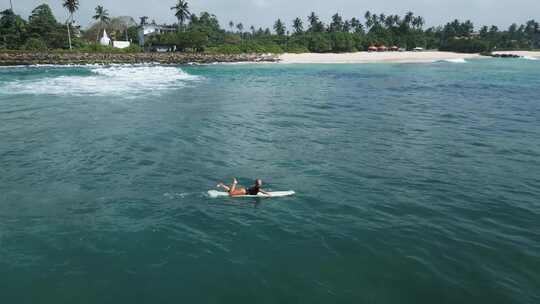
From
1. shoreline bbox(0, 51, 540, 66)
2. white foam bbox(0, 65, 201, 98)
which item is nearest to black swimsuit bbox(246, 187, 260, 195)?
white foam bbox(0, 65, 201, 98)

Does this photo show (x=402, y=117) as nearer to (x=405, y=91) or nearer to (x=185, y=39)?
(x=405, y=91)

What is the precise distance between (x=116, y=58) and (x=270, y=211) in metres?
99.2

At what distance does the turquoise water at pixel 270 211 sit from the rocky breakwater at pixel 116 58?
237 feet

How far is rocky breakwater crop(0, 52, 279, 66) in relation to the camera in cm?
9419

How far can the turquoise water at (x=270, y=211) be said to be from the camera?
1152 centimetres

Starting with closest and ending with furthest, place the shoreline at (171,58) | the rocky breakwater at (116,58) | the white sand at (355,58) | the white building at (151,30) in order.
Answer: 1. the rocky breakwater at (116,58)
2. the shoreline at (171,58)
3. the white sand at (355,58)
4. the white building at (151,30)

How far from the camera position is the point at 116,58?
342ft

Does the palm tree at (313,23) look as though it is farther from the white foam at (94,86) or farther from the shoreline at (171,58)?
the white foam at (94,86)

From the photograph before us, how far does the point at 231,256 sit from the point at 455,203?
940 centimetres

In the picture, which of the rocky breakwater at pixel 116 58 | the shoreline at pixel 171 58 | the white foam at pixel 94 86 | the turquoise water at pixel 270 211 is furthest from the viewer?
the shoreline at pixel 171 58

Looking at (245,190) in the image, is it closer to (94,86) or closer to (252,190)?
(252,190)

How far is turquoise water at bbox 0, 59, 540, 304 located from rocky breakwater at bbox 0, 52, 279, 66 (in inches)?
2845

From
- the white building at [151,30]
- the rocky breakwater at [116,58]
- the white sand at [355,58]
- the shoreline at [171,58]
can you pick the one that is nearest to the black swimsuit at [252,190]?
the shoreline at [171,58]

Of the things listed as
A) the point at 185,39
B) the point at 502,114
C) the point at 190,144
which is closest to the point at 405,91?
the point at 502,114
